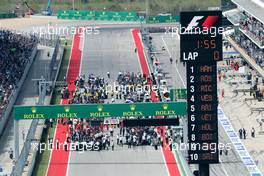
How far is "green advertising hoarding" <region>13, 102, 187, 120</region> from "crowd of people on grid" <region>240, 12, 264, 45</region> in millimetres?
30658

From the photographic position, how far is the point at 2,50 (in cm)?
9631

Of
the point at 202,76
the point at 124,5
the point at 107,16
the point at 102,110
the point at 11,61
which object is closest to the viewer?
the point at 202,76

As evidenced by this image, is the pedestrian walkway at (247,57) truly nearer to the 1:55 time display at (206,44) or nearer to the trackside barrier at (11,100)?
the trackside barrier at (11,100)

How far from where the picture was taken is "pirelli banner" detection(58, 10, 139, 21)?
381 feet

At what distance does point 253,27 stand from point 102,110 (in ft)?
122

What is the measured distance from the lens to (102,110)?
210 feet

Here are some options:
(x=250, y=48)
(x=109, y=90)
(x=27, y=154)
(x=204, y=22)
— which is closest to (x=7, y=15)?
(x=250, y=48)

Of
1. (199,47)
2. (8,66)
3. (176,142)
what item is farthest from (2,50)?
(199,47)

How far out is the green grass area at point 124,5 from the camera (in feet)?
407

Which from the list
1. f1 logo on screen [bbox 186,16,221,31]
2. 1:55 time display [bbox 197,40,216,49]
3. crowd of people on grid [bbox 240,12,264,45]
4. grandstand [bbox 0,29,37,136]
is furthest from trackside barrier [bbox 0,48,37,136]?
f1 logo on screen [bbox 186,16,221,31]

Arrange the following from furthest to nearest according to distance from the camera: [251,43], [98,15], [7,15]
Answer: [7,15] → [98,15] → [251,43]

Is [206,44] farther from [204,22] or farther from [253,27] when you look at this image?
[253,27]

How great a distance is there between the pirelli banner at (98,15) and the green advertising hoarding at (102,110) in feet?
171

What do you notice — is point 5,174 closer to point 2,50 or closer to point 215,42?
point 215,42
